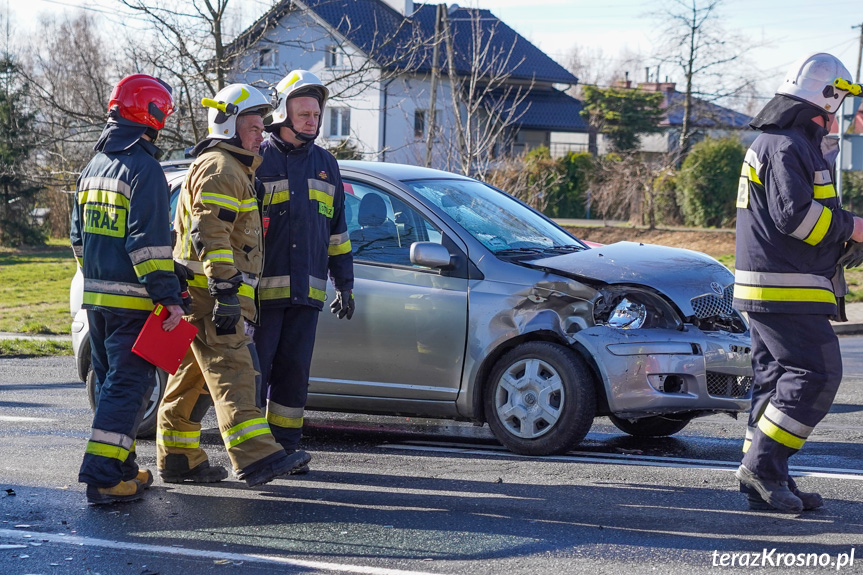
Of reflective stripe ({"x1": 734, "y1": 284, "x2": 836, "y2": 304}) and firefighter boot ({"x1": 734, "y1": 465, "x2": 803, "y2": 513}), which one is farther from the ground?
reflective stripe ({"x1": 734, "y1": 284, "x2": 836, "y2": 304})

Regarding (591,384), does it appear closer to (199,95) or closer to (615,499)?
(615,499)

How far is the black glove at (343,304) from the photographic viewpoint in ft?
19.6

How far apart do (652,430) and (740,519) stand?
87.9 inches

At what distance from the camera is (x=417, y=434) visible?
721 centimetres

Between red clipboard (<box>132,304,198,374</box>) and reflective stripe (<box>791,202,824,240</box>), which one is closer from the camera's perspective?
reflective stripe (<box>791,202,824,240</box>)

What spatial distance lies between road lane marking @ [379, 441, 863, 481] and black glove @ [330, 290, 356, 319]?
1140 mm

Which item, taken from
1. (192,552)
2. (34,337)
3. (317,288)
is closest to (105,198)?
(317,288)

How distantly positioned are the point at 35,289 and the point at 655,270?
51.9 ft

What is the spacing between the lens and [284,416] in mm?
5855

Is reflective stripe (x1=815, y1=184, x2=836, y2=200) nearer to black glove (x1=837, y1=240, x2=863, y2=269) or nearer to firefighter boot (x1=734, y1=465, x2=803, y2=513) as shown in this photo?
black glove (x1=837, y1=240, x2=863, y2=269)

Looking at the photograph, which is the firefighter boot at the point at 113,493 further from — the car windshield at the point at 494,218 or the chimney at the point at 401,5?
the chimney at the point at 401,5

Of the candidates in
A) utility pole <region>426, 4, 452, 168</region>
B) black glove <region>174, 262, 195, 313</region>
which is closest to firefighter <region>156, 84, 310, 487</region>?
black glove <region>174, 262, 195, 313</region>

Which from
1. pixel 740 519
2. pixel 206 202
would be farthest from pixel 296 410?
pixel 740 519

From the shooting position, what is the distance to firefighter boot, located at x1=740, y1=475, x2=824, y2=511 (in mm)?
4961
